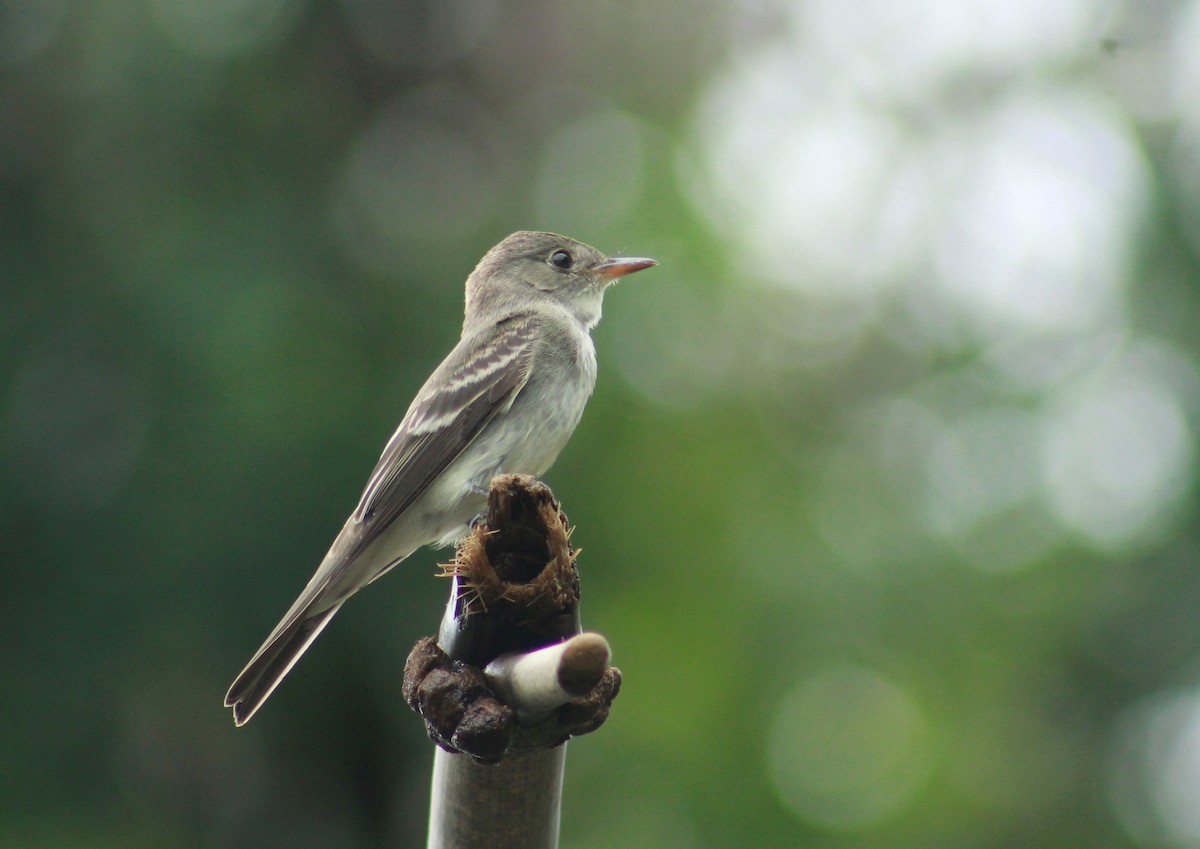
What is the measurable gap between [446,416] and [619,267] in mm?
1320

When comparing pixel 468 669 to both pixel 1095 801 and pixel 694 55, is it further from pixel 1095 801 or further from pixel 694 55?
pixel 694 55

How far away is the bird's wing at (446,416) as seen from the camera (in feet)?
13.2

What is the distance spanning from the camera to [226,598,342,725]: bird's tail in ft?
11.3

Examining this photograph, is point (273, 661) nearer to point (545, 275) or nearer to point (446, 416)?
point (446, 416)

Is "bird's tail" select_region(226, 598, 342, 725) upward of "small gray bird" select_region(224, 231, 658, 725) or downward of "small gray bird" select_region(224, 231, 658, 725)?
downward

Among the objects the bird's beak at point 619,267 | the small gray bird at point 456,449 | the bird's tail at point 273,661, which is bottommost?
the bird's tail at point 273,661

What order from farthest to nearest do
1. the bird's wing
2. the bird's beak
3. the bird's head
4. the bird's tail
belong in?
the bird's head < the bird's beak < the bird's wing < the bird's tail

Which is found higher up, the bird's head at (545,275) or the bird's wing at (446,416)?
the bird's head at (545,275)

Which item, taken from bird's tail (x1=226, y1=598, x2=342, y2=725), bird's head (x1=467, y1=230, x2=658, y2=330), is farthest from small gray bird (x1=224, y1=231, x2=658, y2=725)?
bird's head (x1=467, y1=230, x2=658, y2=330)

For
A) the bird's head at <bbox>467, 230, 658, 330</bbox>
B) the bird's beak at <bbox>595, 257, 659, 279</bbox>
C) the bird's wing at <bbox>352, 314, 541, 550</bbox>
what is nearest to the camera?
the bird's wing at <bbox>352, 314, 541, 550</bbox>

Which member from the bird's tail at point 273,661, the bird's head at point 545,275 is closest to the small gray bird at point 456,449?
the bird's tail at point 273,661

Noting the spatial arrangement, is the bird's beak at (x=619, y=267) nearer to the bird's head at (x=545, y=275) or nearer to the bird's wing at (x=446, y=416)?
the bird's head at (x=545, y=275)

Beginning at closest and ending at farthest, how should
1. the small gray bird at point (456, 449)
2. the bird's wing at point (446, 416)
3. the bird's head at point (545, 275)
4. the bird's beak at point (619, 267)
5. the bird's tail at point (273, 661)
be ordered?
the bird's tail at point (273, 661), the small gray bird at point (456, 449), the bird's wing at point (446, 416), the bird's beak at point (619, 267), the bird's head at point (545, 275)

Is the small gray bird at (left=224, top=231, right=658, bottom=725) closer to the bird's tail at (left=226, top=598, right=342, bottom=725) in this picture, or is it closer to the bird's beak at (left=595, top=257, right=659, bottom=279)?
the bird's tail at (left=226, top=598, right=342, bottom=725)
